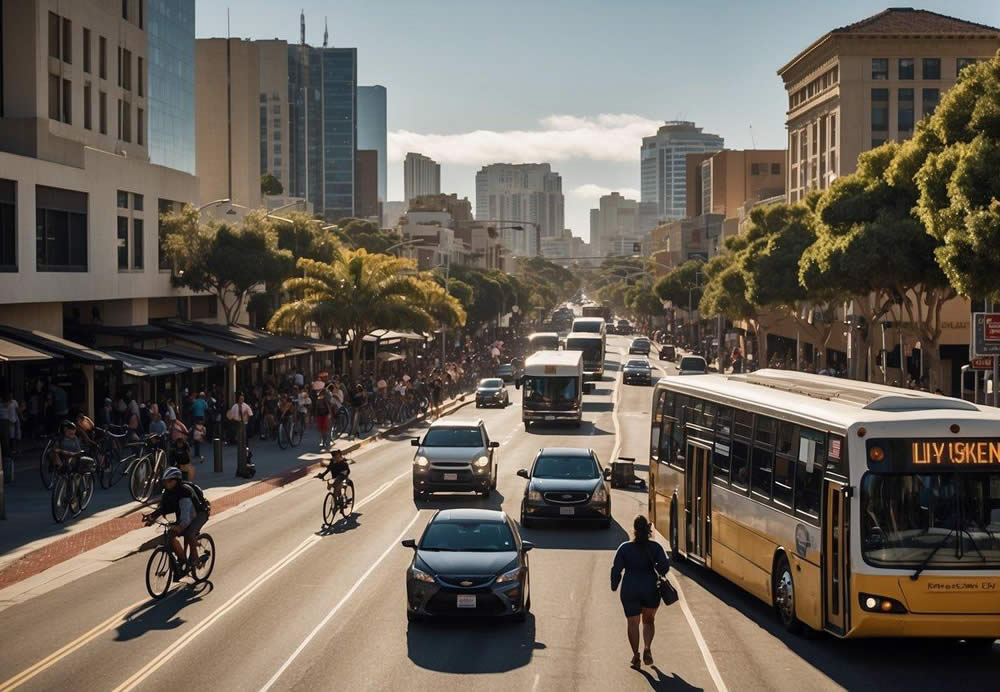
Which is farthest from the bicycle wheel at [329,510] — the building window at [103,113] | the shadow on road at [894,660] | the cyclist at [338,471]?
the building window at [103,113]

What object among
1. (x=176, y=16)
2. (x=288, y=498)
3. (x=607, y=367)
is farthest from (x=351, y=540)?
(x=607, y=367)

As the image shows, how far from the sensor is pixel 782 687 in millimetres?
13797

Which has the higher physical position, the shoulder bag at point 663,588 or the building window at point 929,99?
the building window at point 929,99

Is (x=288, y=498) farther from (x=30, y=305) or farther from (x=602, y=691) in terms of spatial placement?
(x=602, y=691)

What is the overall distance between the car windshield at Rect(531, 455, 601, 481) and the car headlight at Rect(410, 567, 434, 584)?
9211 mm

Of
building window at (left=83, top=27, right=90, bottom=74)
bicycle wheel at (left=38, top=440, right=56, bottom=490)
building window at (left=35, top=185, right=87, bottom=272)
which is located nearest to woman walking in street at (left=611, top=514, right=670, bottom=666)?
bicycle wheel at (left=38, top=440, right=56, bottom=490)

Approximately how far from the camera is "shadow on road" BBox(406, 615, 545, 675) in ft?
48.4

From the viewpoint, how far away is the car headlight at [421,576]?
16.6 meters

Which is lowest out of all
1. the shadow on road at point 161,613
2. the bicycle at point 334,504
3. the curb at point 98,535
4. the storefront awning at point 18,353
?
the curb at point 98,535

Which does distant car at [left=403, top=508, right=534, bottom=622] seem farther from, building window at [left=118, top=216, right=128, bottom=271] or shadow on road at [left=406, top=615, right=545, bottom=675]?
building window at [left=118, top=216, right=128, bottom=271]

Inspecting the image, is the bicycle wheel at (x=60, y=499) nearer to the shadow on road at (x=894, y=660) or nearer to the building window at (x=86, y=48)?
the shadow on road at (x=894, y=660)

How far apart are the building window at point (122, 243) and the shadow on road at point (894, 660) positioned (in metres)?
35.0

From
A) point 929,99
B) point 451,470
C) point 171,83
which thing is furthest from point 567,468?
point 929,99

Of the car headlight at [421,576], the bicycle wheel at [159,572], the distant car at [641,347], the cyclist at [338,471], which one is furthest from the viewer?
the distant car at [641,347]
